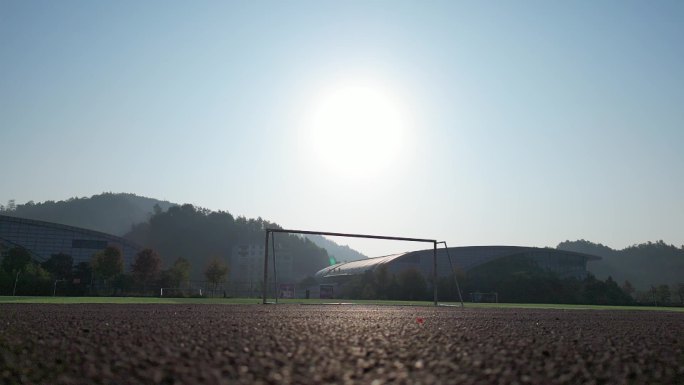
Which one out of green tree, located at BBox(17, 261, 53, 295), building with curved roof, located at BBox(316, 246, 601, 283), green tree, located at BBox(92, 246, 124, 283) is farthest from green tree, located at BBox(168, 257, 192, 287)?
building with curved roof, located at BBox(316, 246, 601, 283)

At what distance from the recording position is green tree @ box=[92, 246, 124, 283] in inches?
3408

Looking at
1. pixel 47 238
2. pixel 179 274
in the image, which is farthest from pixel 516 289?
pixel 47 238

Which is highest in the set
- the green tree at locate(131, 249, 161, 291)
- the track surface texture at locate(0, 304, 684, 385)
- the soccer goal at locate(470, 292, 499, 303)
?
the green tree at locate(131, 249, 161, 291)

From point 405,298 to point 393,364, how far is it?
3268 inches

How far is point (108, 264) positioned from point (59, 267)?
11638 millimetres

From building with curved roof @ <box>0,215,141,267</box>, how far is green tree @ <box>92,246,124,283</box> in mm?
36072

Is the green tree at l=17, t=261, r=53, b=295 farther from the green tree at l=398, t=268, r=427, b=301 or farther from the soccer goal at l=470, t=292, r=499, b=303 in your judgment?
the soccer goal at l=470, t=292, r=499, b=303

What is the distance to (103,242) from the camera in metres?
127

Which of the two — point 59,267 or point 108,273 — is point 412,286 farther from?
point 59,267

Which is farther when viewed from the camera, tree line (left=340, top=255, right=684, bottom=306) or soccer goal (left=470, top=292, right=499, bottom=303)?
soccer goal (left=470, top=292, right=499, bottom=303)

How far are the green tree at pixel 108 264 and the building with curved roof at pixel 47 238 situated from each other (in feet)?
118

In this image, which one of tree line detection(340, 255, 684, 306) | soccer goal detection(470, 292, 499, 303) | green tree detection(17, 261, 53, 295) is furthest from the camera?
soccer goal detection(470, 292, 499, 303)

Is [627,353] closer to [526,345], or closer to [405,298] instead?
[526,345]

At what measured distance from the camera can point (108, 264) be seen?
284 feet
